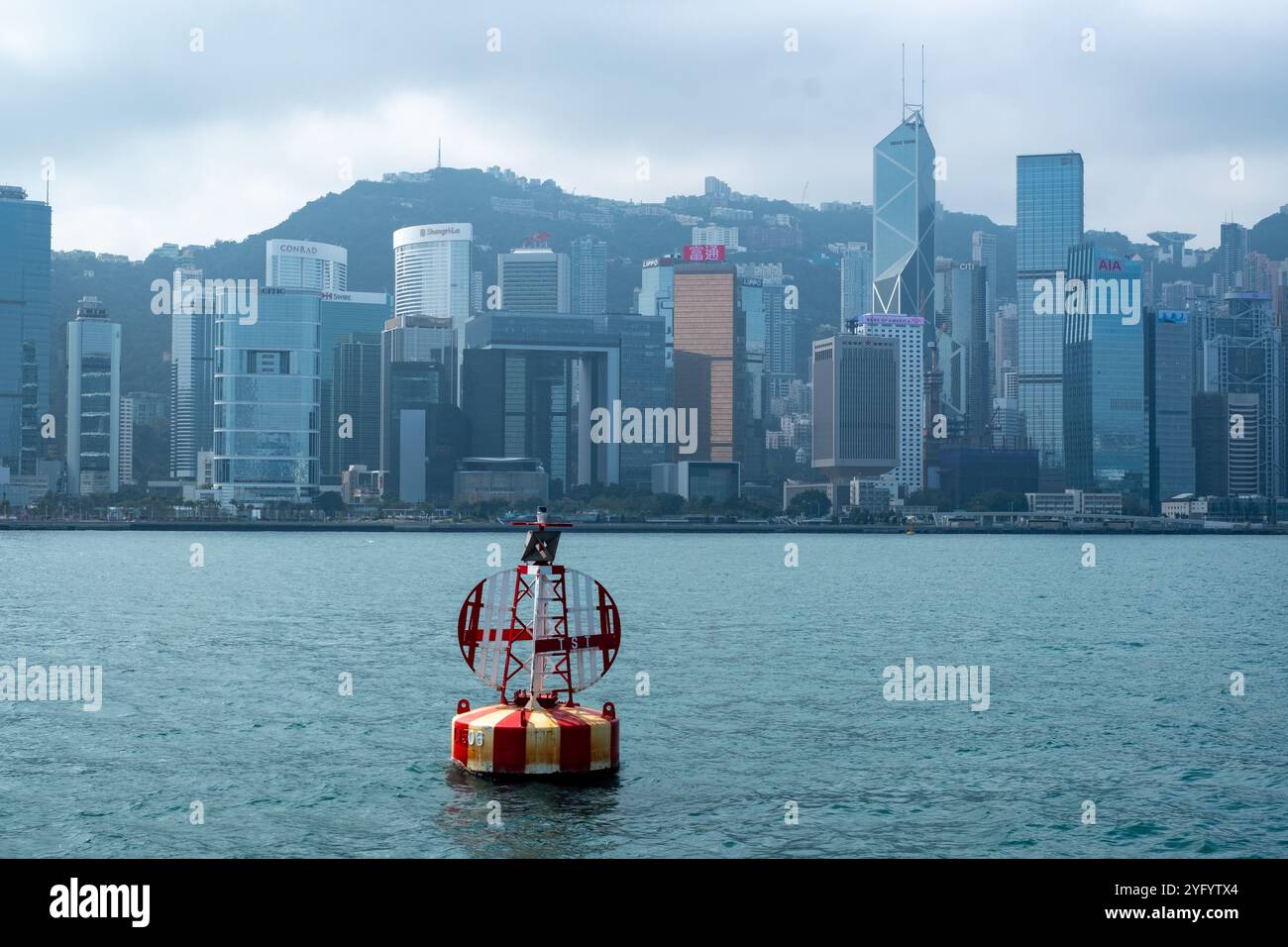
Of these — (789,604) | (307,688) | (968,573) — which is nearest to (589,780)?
(307,688)

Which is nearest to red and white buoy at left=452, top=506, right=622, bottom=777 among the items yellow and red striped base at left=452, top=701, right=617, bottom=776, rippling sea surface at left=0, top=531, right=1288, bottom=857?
yellow and red striped base at left=452, top=701, right=617, bottom=776

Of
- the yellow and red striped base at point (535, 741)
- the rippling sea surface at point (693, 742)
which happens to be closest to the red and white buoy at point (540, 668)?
the yellow and red striped base at point (535, 741)

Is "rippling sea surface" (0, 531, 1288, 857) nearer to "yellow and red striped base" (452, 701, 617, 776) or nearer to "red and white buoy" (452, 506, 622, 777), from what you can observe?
"yellow and red striped base" (452, 701, 617, 776)

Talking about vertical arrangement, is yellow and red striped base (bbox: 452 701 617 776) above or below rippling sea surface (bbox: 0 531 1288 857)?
above

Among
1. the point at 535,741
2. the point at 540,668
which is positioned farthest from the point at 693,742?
the point at 535,741

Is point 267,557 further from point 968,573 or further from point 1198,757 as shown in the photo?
point 1198,757

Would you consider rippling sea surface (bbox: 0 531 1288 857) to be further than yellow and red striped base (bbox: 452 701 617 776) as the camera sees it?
No

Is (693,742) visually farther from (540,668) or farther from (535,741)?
(535,741)

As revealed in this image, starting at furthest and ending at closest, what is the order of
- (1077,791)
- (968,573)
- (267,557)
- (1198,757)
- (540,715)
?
(267,557), (968,573), (1198,757), (1077,791), (540,715)
